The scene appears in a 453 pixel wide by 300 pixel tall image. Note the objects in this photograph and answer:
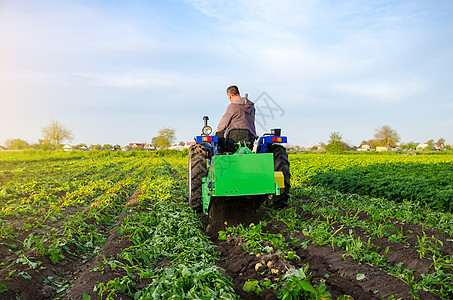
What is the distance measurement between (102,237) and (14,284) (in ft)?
6.68

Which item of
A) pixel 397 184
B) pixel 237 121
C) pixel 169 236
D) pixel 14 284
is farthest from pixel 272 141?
pixel 397 184

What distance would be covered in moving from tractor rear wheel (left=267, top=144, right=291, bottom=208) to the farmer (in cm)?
59

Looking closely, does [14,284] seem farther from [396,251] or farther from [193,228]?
[396,251]

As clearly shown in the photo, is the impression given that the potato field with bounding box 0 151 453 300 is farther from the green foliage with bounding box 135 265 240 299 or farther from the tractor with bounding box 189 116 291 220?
the tractor with bounding box 189 116 291 220

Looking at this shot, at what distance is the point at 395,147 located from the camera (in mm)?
80500

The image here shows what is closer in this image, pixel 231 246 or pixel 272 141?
pixel 231 246

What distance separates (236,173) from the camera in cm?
437

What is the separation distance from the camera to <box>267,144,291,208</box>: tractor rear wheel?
→ 5.83m

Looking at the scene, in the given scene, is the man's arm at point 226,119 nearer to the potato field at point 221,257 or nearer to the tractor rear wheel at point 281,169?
the tractor rear wheel at point 281,169

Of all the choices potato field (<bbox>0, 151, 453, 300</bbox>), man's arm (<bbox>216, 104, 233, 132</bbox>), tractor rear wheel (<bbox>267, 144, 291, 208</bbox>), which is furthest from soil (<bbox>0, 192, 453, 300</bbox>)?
man's arm (<bbox>216, 104, 233, 132</bbox>)

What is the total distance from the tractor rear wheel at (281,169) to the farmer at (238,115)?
0.59 metres

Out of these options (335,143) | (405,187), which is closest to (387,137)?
(335,143)

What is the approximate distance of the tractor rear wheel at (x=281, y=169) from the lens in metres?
5.83

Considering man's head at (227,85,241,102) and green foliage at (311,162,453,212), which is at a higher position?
man's head at (227,85,241,102)
